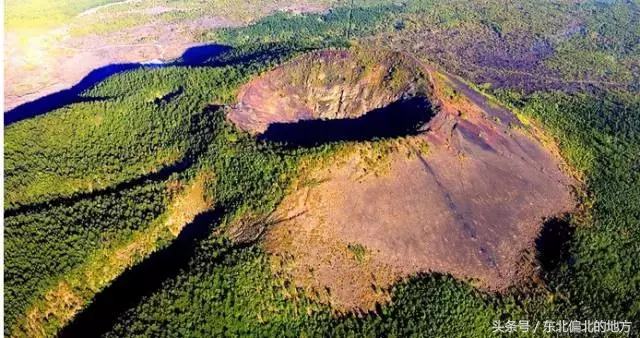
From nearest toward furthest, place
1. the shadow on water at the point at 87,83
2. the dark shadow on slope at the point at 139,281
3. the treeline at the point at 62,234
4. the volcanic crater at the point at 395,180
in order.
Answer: the dark shadow on slope at the point at 139,281 → the treeline at the point at 62,234 → the volcanic crater at the point at 395,180 → the shadow on water at the point at 87,83

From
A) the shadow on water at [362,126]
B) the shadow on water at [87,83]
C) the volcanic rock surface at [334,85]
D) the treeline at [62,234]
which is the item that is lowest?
the shadow on water at [87,83]

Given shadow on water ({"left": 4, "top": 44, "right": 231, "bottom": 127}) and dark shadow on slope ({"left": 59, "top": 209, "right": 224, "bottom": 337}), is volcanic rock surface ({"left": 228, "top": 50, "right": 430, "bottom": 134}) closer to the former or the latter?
dark shadow on slope ({"left": 59, "top": 209, "right": 224, "bottom": 337})

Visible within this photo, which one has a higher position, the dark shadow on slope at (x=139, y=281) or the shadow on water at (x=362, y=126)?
the shadow on water at (x=362, y=126)

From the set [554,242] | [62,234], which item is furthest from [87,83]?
[554,242]

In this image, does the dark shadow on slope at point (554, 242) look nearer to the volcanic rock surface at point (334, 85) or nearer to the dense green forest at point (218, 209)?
the dense green forest at point (218, 209)

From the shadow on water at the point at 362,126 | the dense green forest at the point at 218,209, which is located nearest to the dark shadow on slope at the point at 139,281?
the dense green forest at the point at 218,209

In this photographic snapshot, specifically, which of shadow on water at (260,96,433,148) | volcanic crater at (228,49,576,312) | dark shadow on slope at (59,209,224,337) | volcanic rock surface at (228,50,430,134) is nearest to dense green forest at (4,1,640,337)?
dark shadow on slope at (59,209,224,337)
